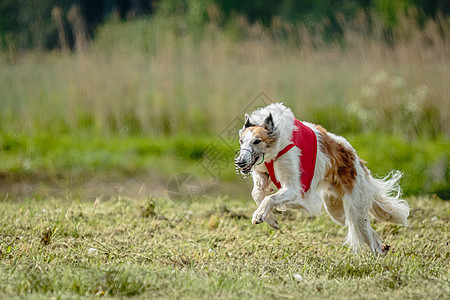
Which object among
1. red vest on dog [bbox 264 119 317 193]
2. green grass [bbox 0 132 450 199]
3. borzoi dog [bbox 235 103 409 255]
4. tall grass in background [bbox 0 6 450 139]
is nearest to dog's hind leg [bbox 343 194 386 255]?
borzoi dog [bbox 235 103 409 255]

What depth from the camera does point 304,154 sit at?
14.5ft

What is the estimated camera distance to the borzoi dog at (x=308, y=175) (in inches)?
165

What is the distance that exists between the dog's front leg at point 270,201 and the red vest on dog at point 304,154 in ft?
0.52

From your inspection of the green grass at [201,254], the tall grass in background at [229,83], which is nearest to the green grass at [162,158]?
the tall grass in background at [229,83]

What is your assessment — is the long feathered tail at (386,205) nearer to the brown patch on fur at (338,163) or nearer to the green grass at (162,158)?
the brown patch on fur at (338,163)

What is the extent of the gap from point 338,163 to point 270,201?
0.84m

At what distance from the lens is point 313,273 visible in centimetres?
403

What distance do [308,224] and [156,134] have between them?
4.17m

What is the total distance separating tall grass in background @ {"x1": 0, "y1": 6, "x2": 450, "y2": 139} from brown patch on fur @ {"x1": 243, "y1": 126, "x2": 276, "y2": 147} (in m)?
5.17

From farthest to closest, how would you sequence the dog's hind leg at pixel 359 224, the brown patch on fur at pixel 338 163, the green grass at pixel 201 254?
the dog's hind leg at pixel 359 224
the brown patch on fur at pixel 338 163
the green grass at pixel 201 254

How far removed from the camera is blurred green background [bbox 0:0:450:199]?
8531 mm

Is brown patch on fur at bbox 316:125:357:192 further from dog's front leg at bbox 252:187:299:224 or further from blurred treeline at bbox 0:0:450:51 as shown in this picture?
blurred treeline at bbox 0:0:450:51

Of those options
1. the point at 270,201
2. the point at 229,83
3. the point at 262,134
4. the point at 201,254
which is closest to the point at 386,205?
the point at 270,201

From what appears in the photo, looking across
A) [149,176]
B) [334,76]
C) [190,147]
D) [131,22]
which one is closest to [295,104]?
[334,76]
